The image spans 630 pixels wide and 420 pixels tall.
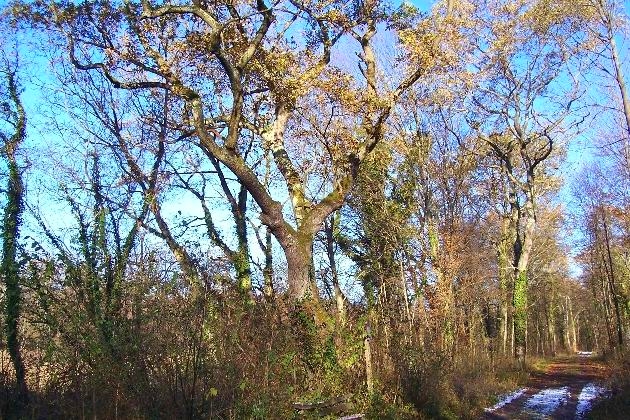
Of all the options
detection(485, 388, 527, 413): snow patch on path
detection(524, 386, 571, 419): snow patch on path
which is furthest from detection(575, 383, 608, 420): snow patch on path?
detection(485, 388, 527, 413): snow patch on path

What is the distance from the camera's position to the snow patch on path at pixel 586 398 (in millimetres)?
13597

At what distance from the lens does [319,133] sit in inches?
628

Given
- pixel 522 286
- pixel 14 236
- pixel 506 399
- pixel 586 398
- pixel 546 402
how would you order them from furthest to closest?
pixel 522 286 → pixel 586 398 → pixel 506 399 → pixel 546 402 → pixel 14 236

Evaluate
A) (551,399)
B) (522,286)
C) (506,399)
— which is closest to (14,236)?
(506,399)

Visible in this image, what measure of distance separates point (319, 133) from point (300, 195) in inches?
95.8

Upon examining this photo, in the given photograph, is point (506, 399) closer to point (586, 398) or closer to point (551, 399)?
point (551, 399)

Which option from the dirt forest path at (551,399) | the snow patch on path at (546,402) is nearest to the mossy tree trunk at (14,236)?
the dirt forest path at (551,399)

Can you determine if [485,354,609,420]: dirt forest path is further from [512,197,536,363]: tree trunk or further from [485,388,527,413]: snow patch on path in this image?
[512,197,536,363]: tree trunk

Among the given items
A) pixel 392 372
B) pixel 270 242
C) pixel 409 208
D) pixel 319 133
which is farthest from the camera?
pixel 409 208

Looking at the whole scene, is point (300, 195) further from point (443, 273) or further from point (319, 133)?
point (443, 273)

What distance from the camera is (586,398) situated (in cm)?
1656

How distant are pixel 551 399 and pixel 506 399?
1.49 m

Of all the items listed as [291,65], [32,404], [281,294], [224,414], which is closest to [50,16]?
[291,65]

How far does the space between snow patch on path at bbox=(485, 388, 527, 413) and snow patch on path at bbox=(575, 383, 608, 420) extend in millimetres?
Result: 1752
